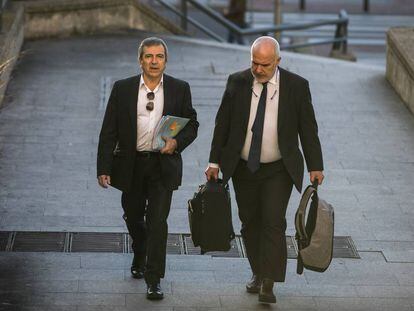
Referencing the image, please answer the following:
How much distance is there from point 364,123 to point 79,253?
544 cm

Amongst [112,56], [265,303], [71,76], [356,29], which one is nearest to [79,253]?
[265,303]

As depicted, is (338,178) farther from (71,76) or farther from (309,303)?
(71,76)

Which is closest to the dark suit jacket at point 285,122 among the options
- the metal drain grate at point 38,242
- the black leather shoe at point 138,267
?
the black leather shoe at point 138,267

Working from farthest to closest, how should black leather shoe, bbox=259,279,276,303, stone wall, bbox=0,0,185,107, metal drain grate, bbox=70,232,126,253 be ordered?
1. stone wall, bbox=0,0,185,107
2. metal drain grate, bbox=70,232,126,253
3. black leather shoe, bbox=259,279,276,303

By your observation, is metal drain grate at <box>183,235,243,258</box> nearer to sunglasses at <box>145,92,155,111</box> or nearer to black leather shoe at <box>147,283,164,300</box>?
black leather shoe at <box>147,283,164,300</box>

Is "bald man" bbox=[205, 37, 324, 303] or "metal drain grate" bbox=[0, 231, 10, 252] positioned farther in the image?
"metal drain grate" bbox=[0, 231, 10, 252]

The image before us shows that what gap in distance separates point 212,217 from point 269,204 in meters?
0.40

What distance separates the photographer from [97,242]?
9.94m

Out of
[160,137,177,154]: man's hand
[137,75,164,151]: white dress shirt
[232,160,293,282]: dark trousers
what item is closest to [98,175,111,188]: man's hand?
[137,75,164,151]: white dress shirt

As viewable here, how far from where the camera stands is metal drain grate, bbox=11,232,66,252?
9.67 meters

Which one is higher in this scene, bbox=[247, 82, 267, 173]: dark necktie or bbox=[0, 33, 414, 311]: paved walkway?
bbox=[247, 82, 267, 173]: dark necktie

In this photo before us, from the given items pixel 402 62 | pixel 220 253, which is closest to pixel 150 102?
pixel 220 253

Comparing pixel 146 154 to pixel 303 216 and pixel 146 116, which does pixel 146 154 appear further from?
pixel 303 216

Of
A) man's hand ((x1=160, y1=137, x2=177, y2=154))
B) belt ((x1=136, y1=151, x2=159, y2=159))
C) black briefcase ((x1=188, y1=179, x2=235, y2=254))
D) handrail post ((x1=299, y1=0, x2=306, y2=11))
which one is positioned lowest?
handrail post ((x1=299, y1=0, x2=306, y2=11))
